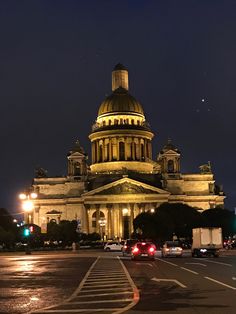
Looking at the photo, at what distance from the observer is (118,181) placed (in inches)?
5143

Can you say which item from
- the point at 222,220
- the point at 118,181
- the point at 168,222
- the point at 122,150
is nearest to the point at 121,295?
the point at 168,222

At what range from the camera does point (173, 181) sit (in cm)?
13888

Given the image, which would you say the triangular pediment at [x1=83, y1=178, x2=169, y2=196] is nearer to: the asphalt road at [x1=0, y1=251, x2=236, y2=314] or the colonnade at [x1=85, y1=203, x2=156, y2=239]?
the colonnade at [x1=85, y1=203, x2=156, y2=239]

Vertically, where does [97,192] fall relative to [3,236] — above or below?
above

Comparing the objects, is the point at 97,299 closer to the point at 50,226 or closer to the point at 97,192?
the point at 50,226

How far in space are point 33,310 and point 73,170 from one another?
12362 cm

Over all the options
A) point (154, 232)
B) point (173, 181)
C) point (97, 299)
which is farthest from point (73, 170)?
point (97, 299)

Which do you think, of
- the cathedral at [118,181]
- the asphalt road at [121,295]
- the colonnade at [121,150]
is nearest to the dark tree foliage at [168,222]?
the cathedral at [118,181]

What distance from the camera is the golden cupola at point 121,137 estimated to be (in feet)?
474

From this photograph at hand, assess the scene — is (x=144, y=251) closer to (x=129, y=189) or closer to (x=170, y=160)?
(x=129, y=189)

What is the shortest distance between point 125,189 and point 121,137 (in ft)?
59.6

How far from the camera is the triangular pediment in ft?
429

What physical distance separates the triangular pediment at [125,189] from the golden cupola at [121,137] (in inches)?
329

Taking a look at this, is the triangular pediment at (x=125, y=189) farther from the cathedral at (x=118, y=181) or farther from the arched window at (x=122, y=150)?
the arched window at (x=122, y=150)
